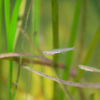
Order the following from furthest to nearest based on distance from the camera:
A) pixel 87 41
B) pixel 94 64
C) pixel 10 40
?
1. pixel 87 41
2. pixel 94 64
3. pixel 10 40

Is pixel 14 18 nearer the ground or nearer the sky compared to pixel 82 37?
nearer the sky

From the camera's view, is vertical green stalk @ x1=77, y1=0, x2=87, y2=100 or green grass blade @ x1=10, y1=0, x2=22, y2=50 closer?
green grass blade @ x1=10, y1=0, x2=22, y2=50

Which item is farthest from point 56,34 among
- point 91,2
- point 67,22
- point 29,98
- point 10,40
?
point 29,98

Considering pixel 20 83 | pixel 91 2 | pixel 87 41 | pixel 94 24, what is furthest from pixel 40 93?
pixel 91 2

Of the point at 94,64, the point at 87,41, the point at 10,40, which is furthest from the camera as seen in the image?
the point at 87,41

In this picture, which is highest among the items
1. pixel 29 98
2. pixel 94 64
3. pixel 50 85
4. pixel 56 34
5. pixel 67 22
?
pixel 67 22

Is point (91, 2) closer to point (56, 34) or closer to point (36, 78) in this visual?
point (56, 34)

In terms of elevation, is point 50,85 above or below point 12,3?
below

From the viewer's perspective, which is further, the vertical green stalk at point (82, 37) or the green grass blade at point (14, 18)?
the vertical green stalk at point (82, 37)

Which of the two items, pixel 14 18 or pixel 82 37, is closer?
pixel 14 18

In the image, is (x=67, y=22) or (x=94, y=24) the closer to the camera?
(x=94, y=24)
